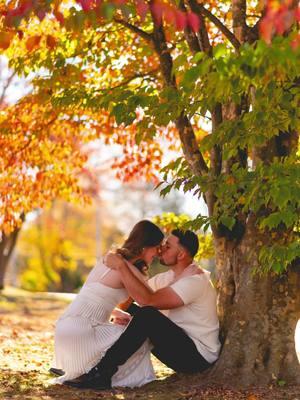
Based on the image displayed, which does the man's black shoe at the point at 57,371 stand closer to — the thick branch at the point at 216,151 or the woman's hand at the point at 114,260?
the woman's hand at the point at 114,260

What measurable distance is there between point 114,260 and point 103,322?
611 mm

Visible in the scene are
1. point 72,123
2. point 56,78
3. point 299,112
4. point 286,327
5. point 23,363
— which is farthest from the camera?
point 72,123

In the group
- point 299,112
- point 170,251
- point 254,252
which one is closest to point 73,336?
point 170,251

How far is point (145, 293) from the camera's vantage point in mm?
6105

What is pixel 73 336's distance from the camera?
625cm

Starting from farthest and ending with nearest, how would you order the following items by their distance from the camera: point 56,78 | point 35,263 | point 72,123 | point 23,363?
A: point 35,263 → point 72,123 → point 56,78 → point 23,363

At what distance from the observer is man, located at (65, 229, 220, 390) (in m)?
6.08

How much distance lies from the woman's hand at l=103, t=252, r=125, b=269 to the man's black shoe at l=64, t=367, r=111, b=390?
933 mm

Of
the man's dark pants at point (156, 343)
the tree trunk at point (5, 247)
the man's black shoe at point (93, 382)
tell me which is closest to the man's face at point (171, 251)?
the man's dark pants at point (156, 343)

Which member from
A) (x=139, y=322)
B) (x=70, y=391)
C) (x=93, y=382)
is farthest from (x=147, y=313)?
(x=70, y=391)

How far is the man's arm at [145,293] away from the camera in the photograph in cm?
610

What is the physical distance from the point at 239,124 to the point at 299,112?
0.49m

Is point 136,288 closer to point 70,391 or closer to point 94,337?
point 94,337

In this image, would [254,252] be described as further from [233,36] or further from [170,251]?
[233,36]
